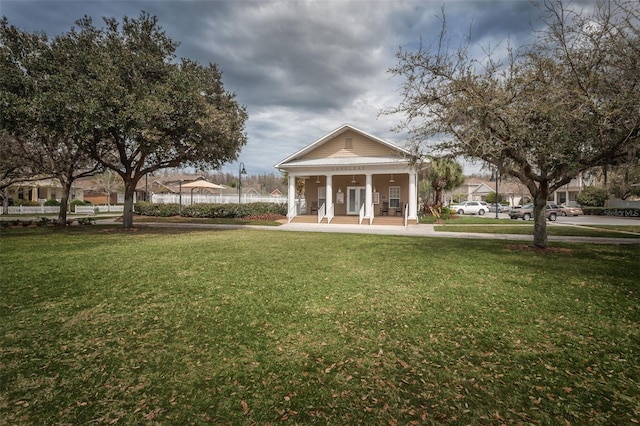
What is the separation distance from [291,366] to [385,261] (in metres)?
5.99

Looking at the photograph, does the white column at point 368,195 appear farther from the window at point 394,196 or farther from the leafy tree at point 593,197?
the leafy tree at point 593,197

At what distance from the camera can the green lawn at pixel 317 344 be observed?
3049mm

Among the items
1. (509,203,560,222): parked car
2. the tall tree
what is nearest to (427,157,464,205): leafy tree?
(509,203,560,222): parked car

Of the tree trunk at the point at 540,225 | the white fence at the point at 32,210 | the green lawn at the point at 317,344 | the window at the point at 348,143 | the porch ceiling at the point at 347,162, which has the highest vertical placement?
the window at the point at 348,143

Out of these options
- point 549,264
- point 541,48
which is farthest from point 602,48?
point 549,264

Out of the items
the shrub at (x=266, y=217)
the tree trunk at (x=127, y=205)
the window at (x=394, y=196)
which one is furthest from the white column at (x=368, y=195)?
the tree trunk at (x=127, y=205)

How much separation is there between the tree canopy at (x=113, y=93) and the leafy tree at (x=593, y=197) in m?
45.8

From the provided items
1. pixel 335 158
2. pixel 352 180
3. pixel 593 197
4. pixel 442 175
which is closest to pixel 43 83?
pixel 335 158

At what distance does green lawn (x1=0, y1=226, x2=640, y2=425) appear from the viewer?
305 centimetres

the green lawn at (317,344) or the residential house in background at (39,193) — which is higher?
the residential house in background at (39,193)

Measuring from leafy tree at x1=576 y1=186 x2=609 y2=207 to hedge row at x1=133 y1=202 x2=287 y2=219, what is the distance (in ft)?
132

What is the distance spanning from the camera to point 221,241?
13164 millimetres

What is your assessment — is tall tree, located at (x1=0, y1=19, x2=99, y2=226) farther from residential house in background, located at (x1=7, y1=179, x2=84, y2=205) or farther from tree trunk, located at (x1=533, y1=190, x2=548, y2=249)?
residential house in background, located at (x1=7, y1=179, x2=84, y2=205)

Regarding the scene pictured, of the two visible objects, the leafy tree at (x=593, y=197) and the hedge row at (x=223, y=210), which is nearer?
the hedge row at (x=223, y=210)
